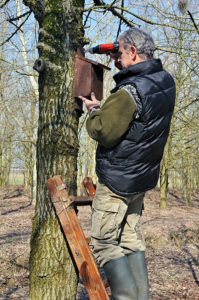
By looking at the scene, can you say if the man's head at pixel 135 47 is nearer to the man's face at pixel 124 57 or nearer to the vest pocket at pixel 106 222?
the man's face at pixel 124 57

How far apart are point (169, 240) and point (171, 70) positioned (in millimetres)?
8982

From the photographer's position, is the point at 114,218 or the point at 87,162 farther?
the point at 87,162

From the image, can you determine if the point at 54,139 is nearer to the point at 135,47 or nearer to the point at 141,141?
the point at 141,141

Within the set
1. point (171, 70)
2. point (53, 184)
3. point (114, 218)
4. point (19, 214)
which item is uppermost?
point (171, 70)

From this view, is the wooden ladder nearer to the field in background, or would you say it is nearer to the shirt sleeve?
the shirt sleeve

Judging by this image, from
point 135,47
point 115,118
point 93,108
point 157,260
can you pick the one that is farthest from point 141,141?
point 157,260

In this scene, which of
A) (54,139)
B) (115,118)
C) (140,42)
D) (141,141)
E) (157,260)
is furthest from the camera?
(157,260)

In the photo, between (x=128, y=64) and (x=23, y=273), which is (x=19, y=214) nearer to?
(x=23, y=273)

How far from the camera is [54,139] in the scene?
2.42 metres

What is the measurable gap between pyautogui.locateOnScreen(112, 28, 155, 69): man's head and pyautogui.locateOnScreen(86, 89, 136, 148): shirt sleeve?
0.38 meters

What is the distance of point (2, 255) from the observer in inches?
→ 227

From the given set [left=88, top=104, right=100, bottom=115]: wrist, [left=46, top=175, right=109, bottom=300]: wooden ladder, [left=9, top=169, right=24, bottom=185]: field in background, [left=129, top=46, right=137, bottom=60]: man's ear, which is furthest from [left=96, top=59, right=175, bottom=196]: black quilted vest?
[left=9, top=169, right=24, bottom=185]: field in background

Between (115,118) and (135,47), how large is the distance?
0.60 meters

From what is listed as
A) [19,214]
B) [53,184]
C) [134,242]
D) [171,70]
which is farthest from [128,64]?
[171,70]
